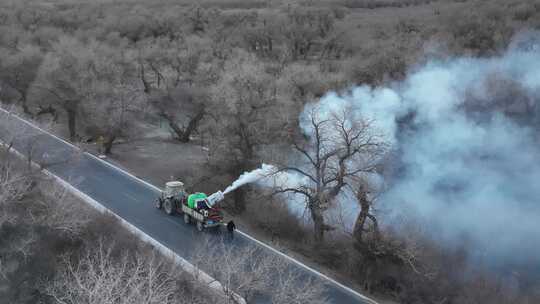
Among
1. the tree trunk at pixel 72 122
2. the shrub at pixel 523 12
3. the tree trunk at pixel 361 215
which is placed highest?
the shrub at pixel 523 12

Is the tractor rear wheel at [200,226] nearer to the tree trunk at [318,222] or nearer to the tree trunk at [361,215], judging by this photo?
the tree trunk at [318,222]

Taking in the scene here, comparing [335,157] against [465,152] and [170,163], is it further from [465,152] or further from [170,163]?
[170,163]

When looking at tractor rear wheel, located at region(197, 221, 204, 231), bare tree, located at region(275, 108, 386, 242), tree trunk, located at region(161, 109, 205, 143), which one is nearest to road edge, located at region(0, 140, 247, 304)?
tractor rear wheel, located at region(197, 221, 204, 231)

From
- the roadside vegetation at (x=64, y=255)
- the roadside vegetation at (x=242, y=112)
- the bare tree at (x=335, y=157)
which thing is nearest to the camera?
the roadside vegetation at (x=64, y=255)

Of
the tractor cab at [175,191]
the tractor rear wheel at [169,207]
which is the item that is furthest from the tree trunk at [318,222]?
the tractor rear wheel at [169,207]

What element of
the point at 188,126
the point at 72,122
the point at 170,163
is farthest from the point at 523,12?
the point at 72,122

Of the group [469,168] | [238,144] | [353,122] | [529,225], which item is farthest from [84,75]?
[529,225]
